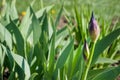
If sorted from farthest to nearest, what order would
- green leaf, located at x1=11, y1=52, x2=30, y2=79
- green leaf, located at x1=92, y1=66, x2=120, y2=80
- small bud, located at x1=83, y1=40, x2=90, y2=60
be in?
green leaf, located at x1=11, y1=52, x2=30, y2=79
green leaf, located at x1=92, y1=66, x2=120, y2=80
small bud, located at x1=83, y1=40, x2=90, y2=60

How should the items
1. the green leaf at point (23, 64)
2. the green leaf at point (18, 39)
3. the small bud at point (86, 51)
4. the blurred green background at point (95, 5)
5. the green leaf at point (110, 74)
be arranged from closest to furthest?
the small bud at point (86, 51)
the green leaf at point (110, 74)
the green leaf at point (23, 64)
the green leaf at point (18, 39)
the blurred green background at point (95, 5)

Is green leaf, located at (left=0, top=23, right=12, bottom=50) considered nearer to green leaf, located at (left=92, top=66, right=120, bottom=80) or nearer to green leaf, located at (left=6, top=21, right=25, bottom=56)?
green leaf, located at (left=6, top=21, right=25, bottom=56)

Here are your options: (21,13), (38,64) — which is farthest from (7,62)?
(21,13)

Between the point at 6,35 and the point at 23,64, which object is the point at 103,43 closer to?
the point at 23,64

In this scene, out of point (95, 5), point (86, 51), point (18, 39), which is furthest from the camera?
point (95, 5)

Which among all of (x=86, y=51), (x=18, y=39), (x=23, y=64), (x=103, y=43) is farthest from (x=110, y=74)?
(x=18, y=39)

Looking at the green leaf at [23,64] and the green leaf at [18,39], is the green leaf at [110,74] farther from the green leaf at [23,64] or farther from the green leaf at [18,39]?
the green leaf at [18,39]

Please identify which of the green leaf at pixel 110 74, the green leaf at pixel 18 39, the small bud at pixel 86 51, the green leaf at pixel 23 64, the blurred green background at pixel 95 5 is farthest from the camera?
the blurred green background at pixel 95 5

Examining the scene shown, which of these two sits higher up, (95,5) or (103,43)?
(103,43)

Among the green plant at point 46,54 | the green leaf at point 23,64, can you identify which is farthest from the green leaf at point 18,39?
the green leaf at point 23,64

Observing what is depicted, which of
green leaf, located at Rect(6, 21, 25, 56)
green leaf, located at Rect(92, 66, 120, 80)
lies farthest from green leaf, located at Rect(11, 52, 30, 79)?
green leaf, located at Rect(92, 66, 120, 80)

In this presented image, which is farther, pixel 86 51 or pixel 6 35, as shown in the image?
pixel 6 35

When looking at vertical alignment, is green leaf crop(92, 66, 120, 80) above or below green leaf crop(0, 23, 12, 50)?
below
